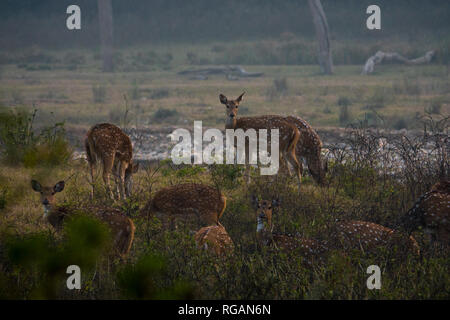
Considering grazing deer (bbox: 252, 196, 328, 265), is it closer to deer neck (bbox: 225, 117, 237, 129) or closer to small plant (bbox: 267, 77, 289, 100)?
deer neck (bbox: 225, 117, 237, 129)

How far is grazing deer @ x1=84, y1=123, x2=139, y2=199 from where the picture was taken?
946 centimetres

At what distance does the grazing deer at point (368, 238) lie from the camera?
6.81 meters

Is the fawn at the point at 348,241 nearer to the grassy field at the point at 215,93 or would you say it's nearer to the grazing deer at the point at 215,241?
the grazing deer at the point at 215,241

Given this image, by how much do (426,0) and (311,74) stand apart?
57.1 feet

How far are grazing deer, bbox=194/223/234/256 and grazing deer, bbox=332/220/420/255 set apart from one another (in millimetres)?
1225

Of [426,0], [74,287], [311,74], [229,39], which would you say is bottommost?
[74,287]

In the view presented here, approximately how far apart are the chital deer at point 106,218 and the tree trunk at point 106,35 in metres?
28.2

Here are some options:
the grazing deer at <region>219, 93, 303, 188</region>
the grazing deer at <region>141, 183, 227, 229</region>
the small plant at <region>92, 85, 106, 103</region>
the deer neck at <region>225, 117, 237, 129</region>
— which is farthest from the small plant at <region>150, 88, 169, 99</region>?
the grazing deer at <region>141, 183, 227, 229</region>

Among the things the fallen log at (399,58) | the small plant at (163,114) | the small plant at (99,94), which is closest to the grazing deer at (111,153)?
the small plant at (163,114)

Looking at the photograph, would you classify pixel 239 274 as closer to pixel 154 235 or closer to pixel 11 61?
pixel 154 235

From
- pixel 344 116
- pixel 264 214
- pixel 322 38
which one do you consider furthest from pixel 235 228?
pixel 322 38

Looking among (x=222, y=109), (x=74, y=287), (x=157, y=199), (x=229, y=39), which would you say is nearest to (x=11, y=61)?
(x=229, y=39)

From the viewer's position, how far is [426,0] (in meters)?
44.7

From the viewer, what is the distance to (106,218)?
6.97 meters
